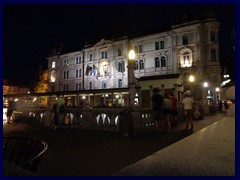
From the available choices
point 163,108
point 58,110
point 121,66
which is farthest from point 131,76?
point 121,66

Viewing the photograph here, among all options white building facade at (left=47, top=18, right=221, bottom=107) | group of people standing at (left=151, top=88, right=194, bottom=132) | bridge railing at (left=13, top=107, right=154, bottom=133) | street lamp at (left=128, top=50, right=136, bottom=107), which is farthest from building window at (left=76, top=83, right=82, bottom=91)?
street lamp at (left=128, top=50, right=136, bottom=107)

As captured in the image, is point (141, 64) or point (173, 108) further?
point (141, 64)

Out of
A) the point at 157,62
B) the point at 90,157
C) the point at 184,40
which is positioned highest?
the point at 184,40

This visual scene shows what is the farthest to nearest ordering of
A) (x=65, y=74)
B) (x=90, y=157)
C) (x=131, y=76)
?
(x=65, y=74) < (x=131, y=76) < (x=90, y=157)

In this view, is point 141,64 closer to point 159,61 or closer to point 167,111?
point 159,61

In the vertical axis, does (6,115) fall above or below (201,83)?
below

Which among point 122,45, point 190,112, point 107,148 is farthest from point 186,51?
point 107,148

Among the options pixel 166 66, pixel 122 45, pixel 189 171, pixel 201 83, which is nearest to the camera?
pixel 189 171

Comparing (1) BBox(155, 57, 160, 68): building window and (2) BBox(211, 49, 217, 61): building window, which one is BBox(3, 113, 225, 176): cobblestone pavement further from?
(1) BBox(155, 57, 160, 68): building window

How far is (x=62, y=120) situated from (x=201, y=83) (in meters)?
31.1

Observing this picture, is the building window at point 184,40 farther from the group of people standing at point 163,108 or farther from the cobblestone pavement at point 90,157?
the cobblestone pavement at point 90,157

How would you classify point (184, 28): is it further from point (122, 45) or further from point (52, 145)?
point (52, 145)

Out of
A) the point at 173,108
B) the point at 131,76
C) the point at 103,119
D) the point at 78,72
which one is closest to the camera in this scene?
the point at 131,76

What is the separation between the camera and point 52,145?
8.12 metres
